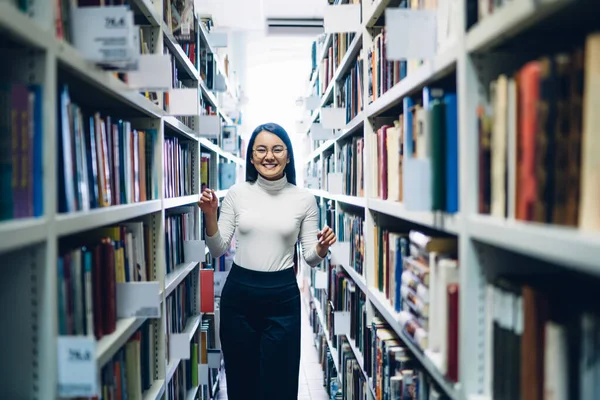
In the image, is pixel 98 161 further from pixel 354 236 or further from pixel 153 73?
pixel 354 236

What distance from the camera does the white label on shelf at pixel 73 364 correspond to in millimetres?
939

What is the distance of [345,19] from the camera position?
2.08 metres

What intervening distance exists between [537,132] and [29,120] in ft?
2.85

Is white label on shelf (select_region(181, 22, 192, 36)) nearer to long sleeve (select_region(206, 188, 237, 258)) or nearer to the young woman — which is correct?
the young woman

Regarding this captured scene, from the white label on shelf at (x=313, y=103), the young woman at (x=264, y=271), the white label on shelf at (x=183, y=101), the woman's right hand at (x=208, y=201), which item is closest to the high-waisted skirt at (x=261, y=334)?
the young woman at (x=264, y=271)

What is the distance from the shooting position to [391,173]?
1.61 metres

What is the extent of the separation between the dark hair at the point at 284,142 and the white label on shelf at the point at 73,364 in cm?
143

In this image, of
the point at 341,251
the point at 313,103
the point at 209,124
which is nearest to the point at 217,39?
the point at 313,103

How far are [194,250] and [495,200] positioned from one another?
1705 mm

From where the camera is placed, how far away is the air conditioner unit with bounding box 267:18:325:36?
18.1 feet

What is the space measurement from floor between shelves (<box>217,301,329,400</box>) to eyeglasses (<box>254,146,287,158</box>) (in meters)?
1.85

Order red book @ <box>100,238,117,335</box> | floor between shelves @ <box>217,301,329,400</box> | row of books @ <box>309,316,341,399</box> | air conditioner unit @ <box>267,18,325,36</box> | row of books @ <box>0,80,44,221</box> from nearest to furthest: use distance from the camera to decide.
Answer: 1. row of books @ <box>0,80,44,221</box>
2. red book @ <box>100,238,117,335</box>
3. row of books @ <box>309,316,341,399</box>
4. floor between shelves @ <box>217,301,329,400</box>
5. air conditioner unit @ <box>267,18,325,36</box>

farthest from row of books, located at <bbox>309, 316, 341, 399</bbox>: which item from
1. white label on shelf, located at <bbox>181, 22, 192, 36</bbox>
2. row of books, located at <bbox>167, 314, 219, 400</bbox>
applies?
white label on shelf, located at <bbox>181, 22, 192, 36</bbox>

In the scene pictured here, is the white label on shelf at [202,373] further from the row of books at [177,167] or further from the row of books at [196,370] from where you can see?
the row of books at [177,167]
